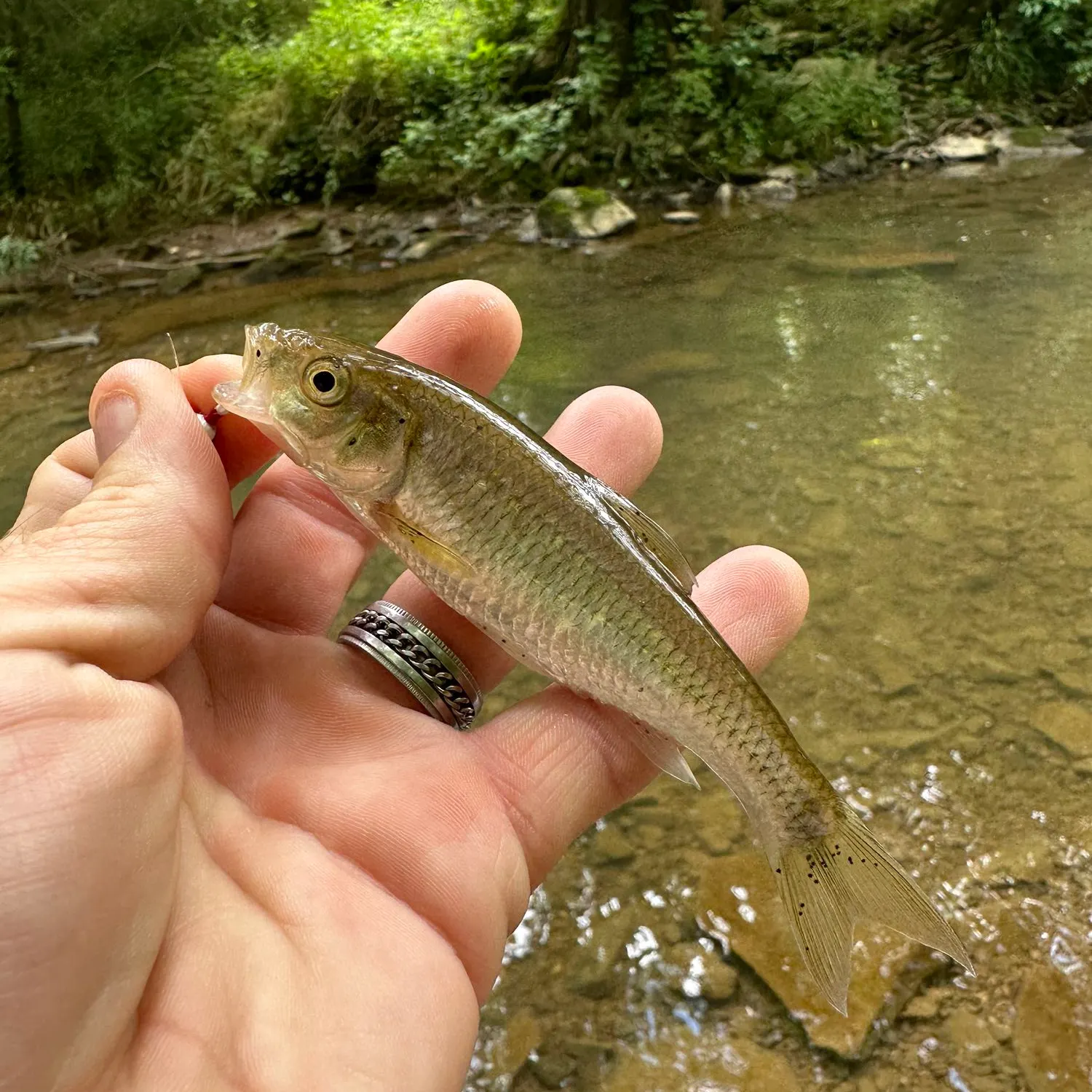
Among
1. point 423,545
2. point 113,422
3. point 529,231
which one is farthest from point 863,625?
point 529,231

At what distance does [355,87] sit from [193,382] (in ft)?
45.9

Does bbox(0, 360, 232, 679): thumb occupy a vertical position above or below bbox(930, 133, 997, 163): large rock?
above

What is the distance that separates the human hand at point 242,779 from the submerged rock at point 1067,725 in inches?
66.8

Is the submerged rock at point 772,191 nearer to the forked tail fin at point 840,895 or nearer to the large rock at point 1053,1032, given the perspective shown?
the large rock at point 1053,1032

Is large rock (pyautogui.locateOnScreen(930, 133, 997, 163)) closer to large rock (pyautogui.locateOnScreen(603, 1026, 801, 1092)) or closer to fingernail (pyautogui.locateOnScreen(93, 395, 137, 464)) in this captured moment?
large rock (pyautogui.locateOnScreen(603, 1026, 801, 1092))

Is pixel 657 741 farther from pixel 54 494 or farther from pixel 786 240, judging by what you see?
pixel 786 240

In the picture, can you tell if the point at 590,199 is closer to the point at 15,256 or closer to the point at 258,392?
the point at 15,256

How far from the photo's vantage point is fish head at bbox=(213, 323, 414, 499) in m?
2.20

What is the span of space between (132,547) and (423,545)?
72cm

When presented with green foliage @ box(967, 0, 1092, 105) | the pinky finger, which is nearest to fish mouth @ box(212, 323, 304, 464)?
the pinky finger

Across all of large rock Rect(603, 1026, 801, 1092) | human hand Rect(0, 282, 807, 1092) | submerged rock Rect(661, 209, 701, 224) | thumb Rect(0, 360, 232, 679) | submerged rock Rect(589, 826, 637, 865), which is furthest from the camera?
submerged rock Rect(661, 209, 701, 224)

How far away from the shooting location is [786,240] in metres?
10.3

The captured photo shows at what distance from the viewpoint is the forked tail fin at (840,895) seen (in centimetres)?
217

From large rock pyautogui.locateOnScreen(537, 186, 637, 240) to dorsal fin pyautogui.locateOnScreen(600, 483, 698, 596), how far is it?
964cm
